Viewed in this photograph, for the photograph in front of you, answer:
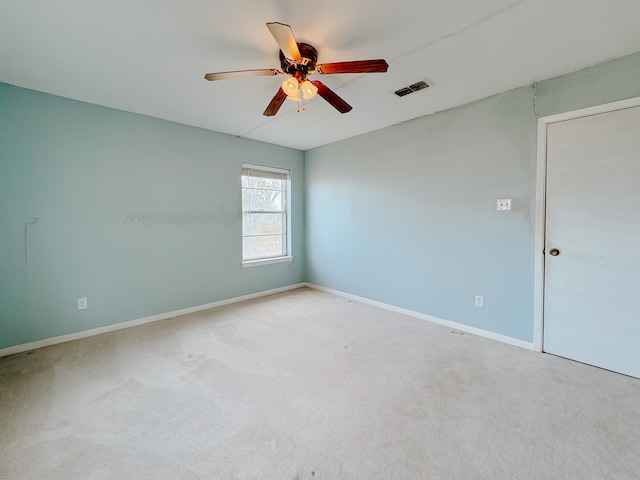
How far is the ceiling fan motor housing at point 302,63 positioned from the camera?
5.96ft

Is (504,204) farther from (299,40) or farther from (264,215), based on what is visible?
(264,215)

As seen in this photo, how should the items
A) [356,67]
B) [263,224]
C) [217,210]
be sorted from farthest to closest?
[263,224] < [217,210] < [356,67]

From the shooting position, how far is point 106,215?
293 centimetres

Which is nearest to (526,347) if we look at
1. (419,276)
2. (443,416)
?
(419,276)

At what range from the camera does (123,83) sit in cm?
240

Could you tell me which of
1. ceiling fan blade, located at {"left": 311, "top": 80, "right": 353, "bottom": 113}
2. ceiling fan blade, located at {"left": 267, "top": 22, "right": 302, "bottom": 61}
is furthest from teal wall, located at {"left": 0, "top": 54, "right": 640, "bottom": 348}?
A: ceiling fan blade, located at {"left": 267, "top": 22, "right": 302, "bottom": 61}

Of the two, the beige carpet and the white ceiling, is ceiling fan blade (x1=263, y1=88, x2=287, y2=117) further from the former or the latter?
the beige carpet

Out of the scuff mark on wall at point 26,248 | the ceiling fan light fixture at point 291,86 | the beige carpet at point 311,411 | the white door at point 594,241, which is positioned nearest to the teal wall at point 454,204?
the white door at point 594,241

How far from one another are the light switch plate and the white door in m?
0.29

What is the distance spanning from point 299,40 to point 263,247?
3107 millimetres

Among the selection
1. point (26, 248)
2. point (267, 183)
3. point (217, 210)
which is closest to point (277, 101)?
point (217, 210)

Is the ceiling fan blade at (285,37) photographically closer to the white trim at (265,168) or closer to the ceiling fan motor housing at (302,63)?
the ceiling fan motor housing at (302,63)

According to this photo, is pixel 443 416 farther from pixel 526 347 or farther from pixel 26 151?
pixel 26 151

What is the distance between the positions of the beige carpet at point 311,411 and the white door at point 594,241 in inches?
8.6
